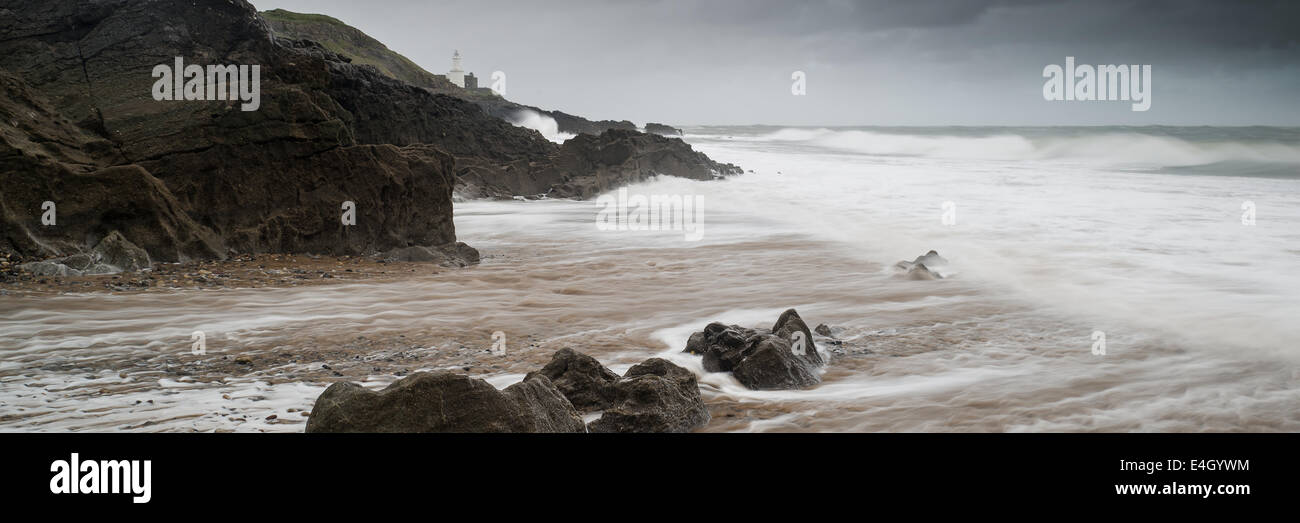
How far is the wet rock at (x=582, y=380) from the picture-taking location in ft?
14.3

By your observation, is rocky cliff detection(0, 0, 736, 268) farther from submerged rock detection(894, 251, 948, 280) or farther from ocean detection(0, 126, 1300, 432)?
submerged rock detection(894, 251, 948, 280)

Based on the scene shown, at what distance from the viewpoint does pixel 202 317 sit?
6.37 m

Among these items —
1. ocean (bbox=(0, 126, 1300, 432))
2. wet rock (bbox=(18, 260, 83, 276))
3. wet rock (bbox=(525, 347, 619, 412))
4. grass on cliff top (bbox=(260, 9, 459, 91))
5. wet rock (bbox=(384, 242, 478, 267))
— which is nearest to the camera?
wet rock (bbox=(525, 347, 619, 412))

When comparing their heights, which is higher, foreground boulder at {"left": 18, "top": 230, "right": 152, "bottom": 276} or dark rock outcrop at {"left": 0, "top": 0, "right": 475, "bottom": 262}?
→ dark rock outcrop at {"left": 0, "top": 0, "right": 475, "bottom": 262}

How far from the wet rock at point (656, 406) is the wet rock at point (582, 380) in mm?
104

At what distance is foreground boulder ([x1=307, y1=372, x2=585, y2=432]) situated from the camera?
332 centimetres

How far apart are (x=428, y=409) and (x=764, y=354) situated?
225cm

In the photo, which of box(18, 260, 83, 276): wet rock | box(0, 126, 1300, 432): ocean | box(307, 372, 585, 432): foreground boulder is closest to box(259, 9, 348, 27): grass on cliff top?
box(0, 126, 1300, 432): ocean

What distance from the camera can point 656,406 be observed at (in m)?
4.08

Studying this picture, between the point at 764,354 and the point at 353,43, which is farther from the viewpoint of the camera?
the point at 353,43

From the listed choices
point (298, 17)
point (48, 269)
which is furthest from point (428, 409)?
point (298, 17)

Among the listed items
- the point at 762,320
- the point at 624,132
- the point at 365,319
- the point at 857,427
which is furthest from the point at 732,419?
the point at 624,132

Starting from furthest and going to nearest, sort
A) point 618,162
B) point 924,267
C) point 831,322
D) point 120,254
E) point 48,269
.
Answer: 1. point 618,162
2. point 924,267
3. point 120,254
4. point 48,269
5. point 831,322

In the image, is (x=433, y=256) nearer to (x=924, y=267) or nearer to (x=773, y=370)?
(x=924, y=267)
